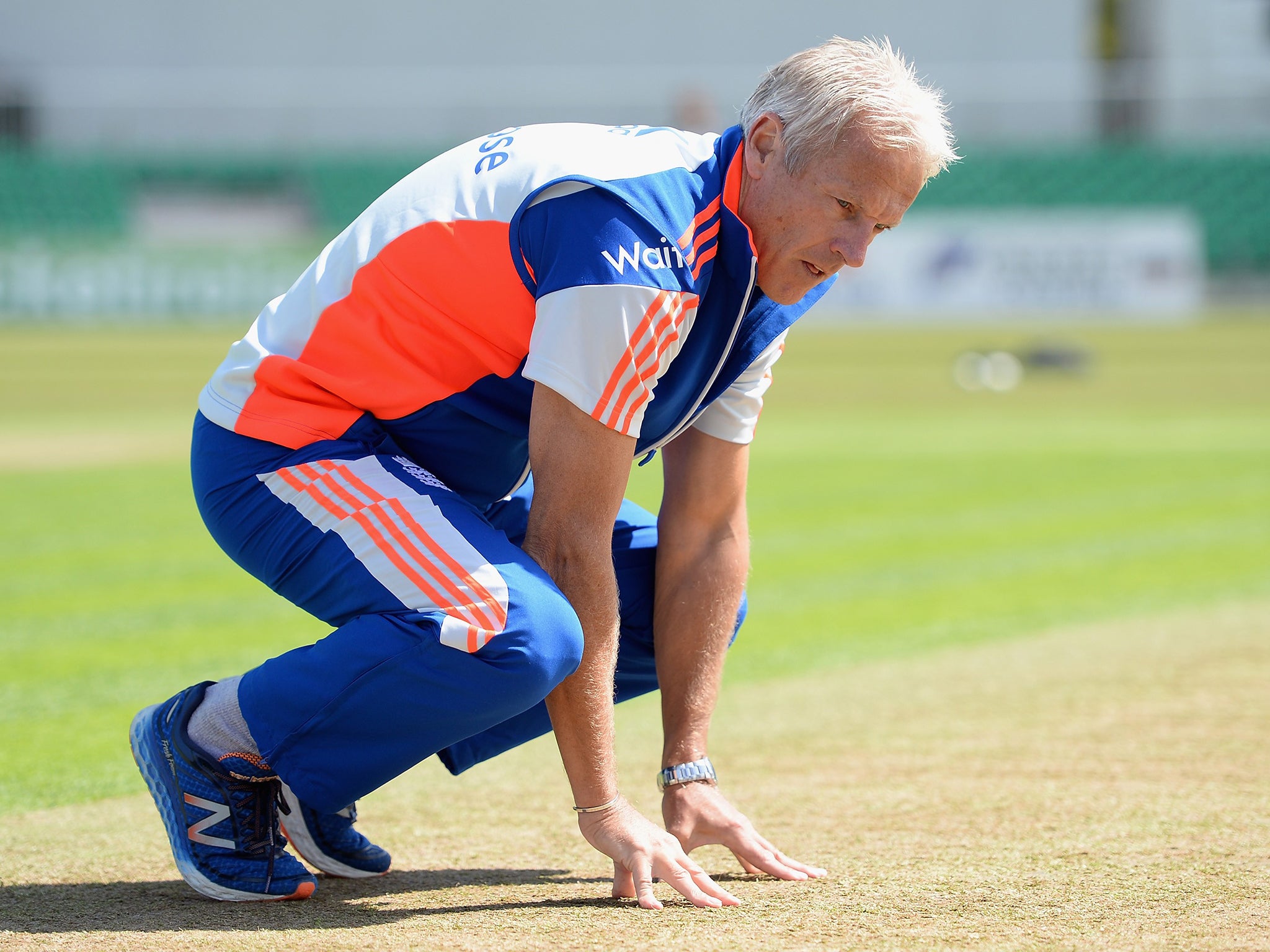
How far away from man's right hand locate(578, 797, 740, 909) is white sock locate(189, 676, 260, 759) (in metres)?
0.67

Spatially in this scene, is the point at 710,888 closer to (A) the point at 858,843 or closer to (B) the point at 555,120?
(A) the point at 858,843

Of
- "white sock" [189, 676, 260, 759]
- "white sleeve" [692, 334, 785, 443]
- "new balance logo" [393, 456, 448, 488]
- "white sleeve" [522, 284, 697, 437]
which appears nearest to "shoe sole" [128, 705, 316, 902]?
"white sock" [189, 676, 260, 759]

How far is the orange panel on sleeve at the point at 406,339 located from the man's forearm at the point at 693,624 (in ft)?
2.28

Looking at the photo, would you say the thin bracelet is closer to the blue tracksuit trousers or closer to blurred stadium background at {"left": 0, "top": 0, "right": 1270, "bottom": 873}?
the blue tracksuit trousers

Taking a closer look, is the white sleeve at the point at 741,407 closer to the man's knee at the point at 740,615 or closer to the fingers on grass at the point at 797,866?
the man's knee at the point at 740,615

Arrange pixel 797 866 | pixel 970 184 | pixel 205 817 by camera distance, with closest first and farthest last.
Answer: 1. pixel 205 817
2. pixel 797 866
3. pixel 970 184

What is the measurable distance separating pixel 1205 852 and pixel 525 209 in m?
1.95

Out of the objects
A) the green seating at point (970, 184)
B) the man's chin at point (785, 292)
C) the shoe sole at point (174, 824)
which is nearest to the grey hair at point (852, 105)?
the man's chin at point (785, 292)

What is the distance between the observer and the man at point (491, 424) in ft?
8.70

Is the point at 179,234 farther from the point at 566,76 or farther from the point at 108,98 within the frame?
the point at 566,76

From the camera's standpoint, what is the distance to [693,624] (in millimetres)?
3260

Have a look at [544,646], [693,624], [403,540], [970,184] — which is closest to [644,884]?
[544,646]

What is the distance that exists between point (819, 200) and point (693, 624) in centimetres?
100

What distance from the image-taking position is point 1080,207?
2958 cm
